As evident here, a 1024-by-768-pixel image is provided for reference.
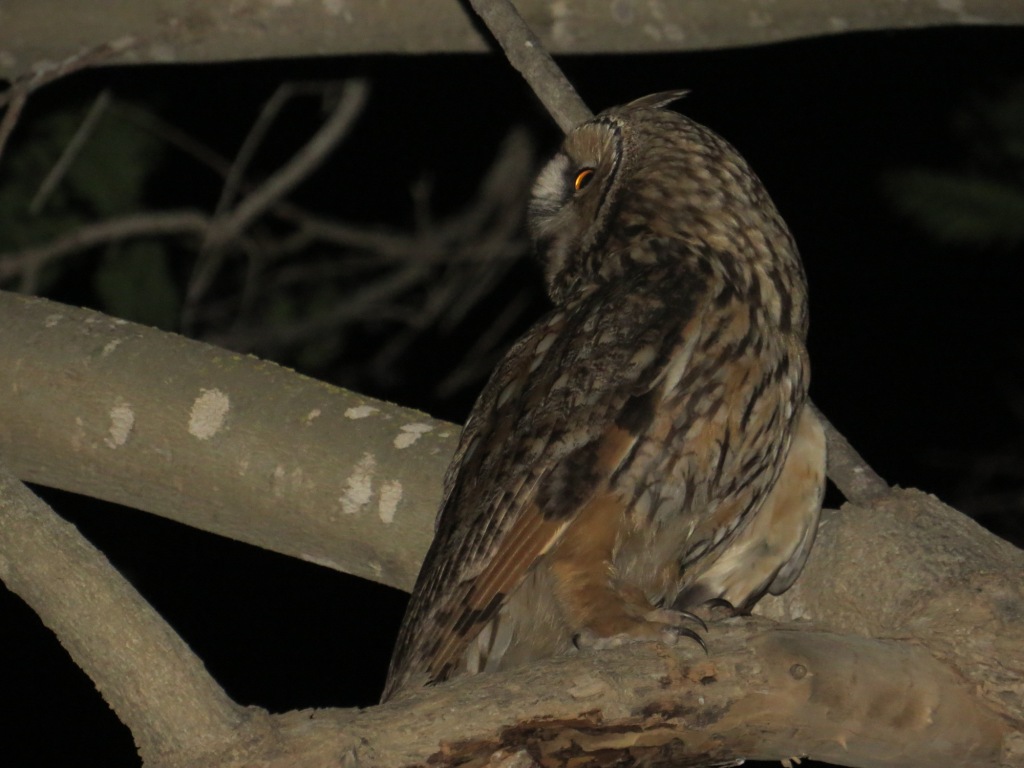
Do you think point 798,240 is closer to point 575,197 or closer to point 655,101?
point 655,101

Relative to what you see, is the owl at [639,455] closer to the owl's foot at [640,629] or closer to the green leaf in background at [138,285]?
the owl's foot at [640,629]

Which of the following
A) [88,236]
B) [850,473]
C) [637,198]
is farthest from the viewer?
[88,236]

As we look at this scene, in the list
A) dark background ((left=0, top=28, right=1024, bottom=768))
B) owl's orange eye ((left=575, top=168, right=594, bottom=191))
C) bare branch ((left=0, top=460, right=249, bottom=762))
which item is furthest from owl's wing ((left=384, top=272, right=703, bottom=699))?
dark background ((left=0, top=28, right=1024, bottom=768))

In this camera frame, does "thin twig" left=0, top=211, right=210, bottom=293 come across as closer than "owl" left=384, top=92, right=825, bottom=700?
No

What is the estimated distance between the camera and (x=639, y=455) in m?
1.92

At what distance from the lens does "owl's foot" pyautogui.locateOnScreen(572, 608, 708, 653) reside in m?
1.73

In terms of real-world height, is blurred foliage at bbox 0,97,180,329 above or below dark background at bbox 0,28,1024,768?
above

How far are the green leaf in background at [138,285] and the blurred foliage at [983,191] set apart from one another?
205 centimetres

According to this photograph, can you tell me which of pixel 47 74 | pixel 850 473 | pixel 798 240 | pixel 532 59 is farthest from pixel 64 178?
pixel 798 240

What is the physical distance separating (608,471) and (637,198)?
58cm

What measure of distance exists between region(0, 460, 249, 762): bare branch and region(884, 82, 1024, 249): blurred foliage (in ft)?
8.71

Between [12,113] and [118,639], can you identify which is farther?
[12,113]

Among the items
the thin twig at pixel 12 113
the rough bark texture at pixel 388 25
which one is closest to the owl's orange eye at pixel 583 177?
the rough bark texture at pixel 388 25

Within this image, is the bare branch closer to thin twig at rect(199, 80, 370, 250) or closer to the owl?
the owl
